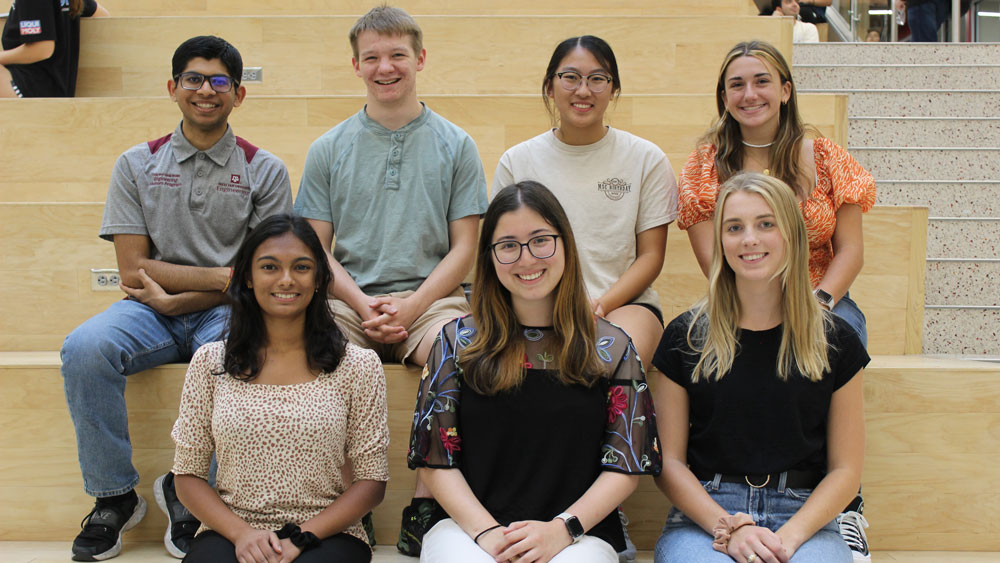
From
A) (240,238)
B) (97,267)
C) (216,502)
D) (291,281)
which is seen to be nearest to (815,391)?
(291,281)

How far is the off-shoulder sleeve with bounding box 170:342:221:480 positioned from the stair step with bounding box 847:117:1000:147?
2.91 m

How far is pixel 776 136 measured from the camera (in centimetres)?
224

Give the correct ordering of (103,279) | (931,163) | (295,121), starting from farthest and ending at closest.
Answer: (931,163)
(295,121)
(103,279)

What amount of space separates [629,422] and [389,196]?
3.23ft

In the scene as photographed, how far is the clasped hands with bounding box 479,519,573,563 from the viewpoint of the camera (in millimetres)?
1509

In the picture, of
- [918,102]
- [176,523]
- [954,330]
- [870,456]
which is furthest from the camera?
[918,102]

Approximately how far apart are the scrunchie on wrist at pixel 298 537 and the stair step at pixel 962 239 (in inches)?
95.9

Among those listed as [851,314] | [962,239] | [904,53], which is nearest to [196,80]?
[851,314]

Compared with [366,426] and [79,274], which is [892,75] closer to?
[366,426]

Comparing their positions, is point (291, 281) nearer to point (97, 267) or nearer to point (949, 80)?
point (97, 267)

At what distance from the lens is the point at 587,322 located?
1.70m

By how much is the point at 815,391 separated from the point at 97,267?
214cm

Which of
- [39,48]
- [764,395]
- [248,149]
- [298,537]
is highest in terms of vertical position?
[39,48]

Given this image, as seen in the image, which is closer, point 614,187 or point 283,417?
point 283,417
